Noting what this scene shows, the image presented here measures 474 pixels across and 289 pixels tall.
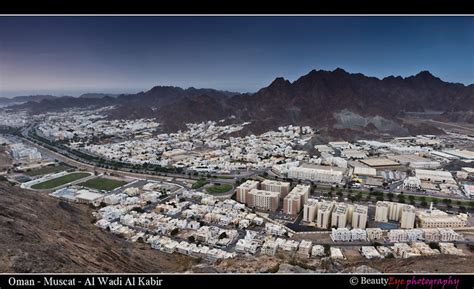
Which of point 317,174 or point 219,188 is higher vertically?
point 317,174

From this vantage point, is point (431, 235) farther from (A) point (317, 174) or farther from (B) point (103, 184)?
(B) point (103, 184)

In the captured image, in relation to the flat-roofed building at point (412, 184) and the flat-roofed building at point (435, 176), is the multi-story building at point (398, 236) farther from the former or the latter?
the flat-roofed building at point (435, 176)

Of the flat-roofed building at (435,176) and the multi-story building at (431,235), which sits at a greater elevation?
the flat-roofed building at (435,176)

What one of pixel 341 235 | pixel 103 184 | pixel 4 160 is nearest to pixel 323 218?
pixel 341 235

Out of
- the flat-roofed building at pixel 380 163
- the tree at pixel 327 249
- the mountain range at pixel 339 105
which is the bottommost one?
the tree at pixel 327 249

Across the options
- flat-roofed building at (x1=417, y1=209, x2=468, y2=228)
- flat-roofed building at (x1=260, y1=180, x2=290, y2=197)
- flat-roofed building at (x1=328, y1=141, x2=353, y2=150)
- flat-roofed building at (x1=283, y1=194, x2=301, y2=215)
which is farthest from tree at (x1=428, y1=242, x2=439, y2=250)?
flat-roofed building at (x1=328, y1=141, x2=353, y2=150)

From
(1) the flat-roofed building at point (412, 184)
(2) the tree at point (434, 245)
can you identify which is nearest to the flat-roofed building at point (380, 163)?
(1) the flat-roofed building at point (412, 184)
